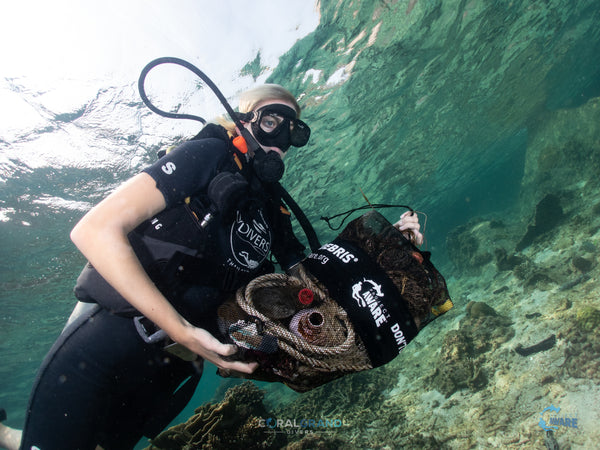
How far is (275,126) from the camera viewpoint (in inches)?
119

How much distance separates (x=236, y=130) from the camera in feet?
9.57

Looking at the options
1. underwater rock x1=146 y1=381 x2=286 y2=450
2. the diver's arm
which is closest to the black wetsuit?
the diver's arm

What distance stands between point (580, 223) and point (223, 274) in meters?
18.1

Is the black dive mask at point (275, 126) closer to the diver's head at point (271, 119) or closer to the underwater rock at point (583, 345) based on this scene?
the diver's head at point (271, 119)

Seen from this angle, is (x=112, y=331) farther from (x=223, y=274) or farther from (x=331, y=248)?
(x=331, y=248)

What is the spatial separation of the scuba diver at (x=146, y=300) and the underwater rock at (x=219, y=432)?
2735mm

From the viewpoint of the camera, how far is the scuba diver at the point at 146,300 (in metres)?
1.66

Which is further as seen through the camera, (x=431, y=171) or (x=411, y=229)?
(x=431, y=171)

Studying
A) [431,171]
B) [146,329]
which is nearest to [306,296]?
[146,329]

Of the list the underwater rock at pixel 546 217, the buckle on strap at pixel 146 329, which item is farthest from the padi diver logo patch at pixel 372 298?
the underwater rock at pixel 546 217

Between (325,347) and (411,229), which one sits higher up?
(411,229)

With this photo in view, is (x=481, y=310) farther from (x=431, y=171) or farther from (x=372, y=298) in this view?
(x=431, y=171)

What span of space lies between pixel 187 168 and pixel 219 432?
16.0 ft

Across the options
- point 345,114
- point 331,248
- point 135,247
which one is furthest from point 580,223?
point 135,247
